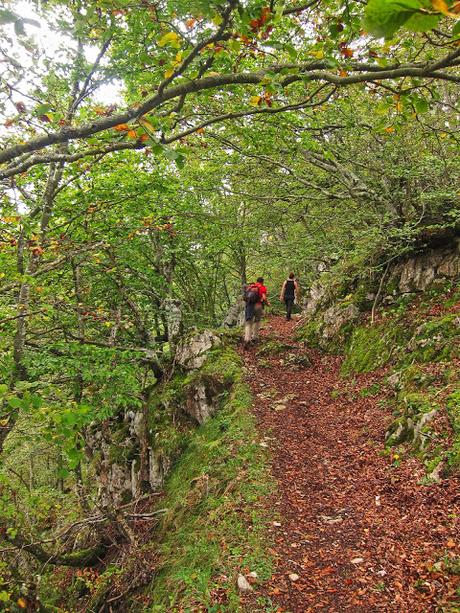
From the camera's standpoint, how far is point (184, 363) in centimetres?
1223

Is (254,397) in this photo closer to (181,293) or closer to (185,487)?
(185,487)

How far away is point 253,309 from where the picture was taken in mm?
12750

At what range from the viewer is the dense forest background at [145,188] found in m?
3.91

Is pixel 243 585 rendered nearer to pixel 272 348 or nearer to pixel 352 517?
pixel 352 517

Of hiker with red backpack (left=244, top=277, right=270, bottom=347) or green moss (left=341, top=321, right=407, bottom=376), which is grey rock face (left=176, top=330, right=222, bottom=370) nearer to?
hiker with red backpack (left=244, top=277, right=270, bottom=347)

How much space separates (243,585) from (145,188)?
8770 millimetres

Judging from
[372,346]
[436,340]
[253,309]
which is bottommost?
[372,346]

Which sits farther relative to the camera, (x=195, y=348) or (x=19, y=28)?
(x=195, y=348)

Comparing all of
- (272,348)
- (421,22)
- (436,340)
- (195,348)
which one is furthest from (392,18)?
(272,348)

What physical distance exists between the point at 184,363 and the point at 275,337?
365 cm

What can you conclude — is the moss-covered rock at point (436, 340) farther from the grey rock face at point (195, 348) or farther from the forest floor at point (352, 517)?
the grey rock face at point (195, 348)

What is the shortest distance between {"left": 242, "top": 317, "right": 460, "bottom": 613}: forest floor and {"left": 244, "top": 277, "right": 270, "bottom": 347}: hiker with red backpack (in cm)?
390

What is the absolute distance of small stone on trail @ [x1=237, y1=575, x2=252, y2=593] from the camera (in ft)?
15.3

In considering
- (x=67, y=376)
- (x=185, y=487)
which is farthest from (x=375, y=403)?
(x=67, y=376)
